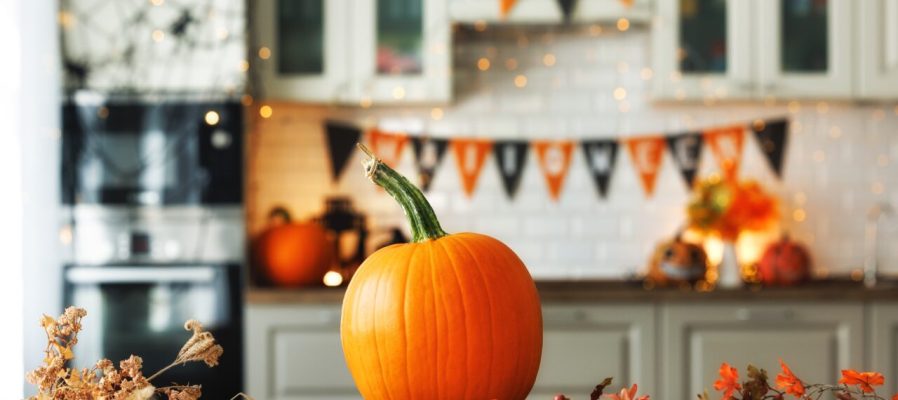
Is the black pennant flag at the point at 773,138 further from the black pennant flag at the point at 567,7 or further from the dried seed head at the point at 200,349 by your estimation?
the dried seed head at the point at 200,349

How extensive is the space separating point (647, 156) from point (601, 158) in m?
0.18

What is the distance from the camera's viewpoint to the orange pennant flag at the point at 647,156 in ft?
11.5

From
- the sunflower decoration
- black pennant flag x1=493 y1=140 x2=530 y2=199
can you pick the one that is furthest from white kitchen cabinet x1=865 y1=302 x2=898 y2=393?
black pennant flag x1=493 y1=140 x2=530 y2=199

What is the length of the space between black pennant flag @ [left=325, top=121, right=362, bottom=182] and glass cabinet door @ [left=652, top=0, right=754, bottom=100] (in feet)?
3.82

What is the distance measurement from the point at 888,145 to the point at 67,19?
305cm

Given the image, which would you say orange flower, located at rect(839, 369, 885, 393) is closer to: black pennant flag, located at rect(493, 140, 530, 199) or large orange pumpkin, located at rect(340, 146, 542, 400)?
large orange pumpkin, located at rect(340, 146, 542, 400)

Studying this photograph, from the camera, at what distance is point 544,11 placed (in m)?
3.20

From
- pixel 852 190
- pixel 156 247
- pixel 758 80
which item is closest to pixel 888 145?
pixel 852 190

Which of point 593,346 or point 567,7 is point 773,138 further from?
point 593,346

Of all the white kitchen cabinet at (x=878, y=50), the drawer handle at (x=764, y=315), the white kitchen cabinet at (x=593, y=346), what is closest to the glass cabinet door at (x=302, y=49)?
the white kitchen cabinet at (x=593, y=346)

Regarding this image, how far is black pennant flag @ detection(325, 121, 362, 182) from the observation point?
11.4 ft

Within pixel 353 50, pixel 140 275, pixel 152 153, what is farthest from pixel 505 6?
pixel 140 275

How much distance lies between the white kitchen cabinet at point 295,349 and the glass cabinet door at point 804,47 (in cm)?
175

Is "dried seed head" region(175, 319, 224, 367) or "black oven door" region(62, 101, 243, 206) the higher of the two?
"black oven door" region(62, 101, 243, 206)
